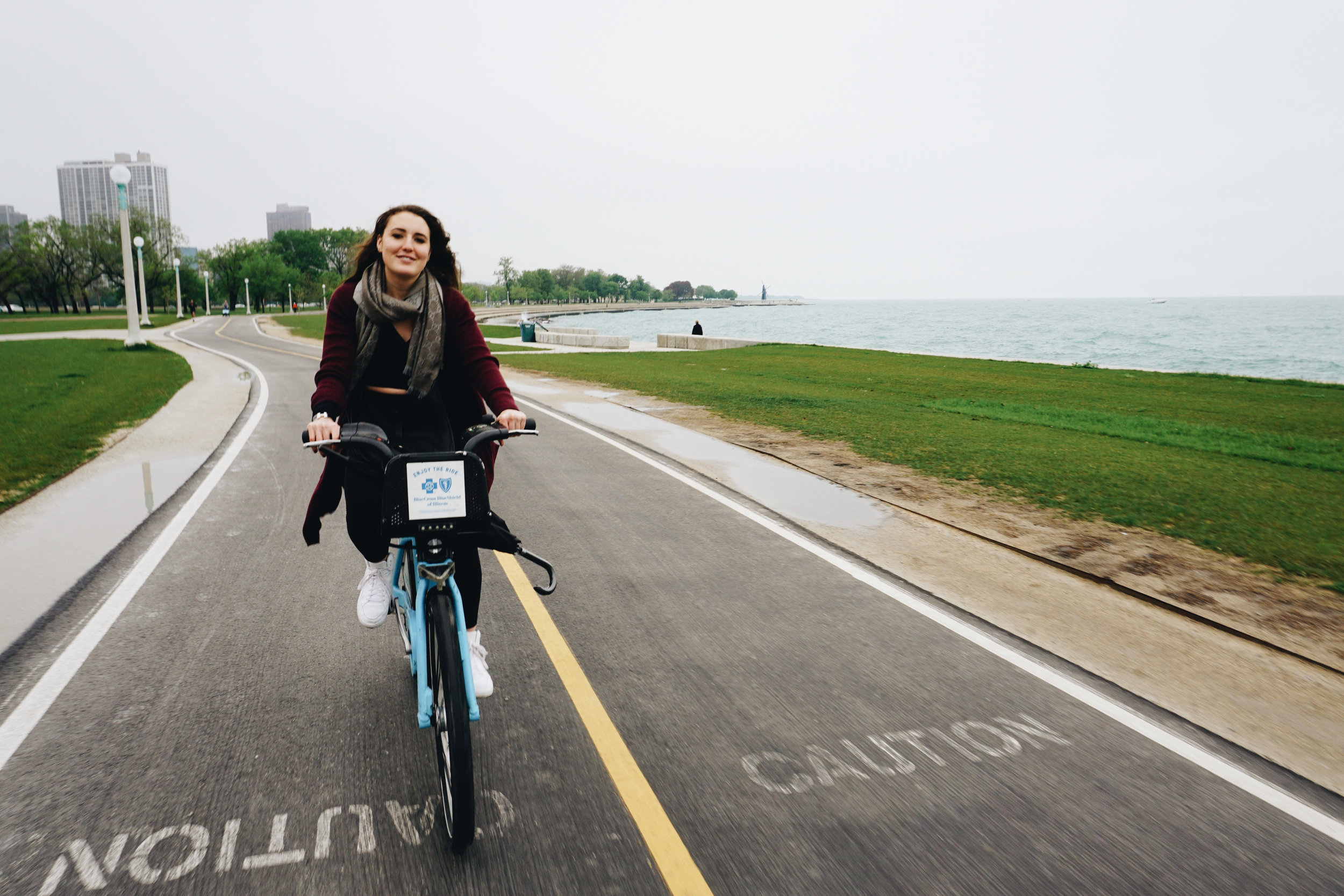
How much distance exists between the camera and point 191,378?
20312mm

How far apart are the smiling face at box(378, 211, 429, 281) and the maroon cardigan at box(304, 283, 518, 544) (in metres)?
0.21

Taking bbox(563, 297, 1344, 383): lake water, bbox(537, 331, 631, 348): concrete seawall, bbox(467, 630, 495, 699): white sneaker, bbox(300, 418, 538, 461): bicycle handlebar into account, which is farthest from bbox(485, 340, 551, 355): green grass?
bbox(300, 418, 538, 461): bicycle handlebar

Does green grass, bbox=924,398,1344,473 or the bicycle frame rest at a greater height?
the bicycle frame

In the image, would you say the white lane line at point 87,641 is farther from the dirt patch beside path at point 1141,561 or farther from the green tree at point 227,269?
the green tree at point 227,269

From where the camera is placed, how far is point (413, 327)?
3.45m

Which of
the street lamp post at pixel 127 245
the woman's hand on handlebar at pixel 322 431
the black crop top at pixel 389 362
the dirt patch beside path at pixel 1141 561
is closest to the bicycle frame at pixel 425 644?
the woman's hand on handlebar at pixel 322 431

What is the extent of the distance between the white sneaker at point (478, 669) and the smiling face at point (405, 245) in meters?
1.53

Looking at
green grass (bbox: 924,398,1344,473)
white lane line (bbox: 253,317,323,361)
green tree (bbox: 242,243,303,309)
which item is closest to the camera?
green grass (bbox: 924,398,1344,473)

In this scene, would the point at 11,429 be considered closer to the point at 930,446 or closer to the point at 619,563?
the point at 619,563

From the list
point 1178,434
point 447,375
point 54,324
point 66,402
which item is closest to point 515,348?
point 66,402

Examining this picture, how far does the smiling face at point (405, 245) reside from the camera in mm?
3416

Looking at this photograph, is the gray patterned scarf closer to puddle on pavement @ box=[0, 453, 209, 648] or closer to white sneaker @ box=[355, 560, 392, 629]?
white sneaker @ box=[355, 560, 392, 629]

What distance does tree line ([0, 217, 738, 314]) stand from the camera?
95438mm

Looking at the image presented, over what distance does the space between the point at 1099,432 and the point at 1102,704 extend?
1061 centimetres
